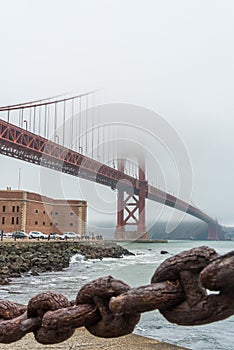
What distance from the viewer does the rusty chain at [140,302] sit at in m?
0.71

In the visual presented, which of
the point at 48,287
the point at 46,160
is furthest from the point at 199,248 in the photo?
the point at 46,160

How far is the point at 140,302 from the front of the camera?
803 millimetres

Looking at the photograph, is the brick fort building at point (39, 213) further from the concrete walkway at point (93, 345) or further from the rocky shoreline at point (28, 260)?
the concrete walkway at point (93, 345)

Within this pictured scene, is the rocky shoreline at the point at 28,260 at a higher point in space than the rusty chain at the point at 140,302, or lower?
lower

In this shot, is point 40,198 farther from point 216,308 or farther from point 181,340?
point 216,308

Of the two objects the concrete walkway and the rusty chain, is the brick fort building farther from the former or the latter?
the rusty chain

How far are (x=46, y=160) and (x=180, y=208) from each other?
523 inches

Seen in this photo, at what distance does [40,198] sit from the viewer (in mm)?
35812

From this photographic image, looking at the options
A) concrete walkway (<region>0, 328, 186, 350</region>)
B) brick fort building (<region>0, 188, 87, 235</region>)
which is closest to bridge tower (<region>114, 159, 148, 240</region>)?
brick fort building (<region>0, 188, 87, 235</region>)

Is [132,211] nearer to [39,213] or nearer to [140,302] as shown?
[39,213]

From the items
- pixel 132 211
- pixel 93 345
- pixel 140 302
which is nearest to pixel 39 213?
pixel 132 211

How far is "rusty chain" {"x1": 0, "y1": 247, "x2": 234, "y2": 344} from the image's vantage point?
0.71 meters

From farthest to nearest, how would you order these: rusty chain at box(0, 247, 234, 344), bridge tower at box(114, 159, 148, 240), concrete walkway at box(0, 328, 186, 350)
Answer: bridge tower at box(114, 159, 148, 240)
concrete walkway at box(0, 328, 186, 350)
rusty chain at box(0, 247, 234, 344)

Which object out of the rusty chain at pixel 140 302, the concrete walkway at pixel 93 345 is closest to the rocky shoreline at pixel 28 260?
the concrete walkway at pixel 93 345
